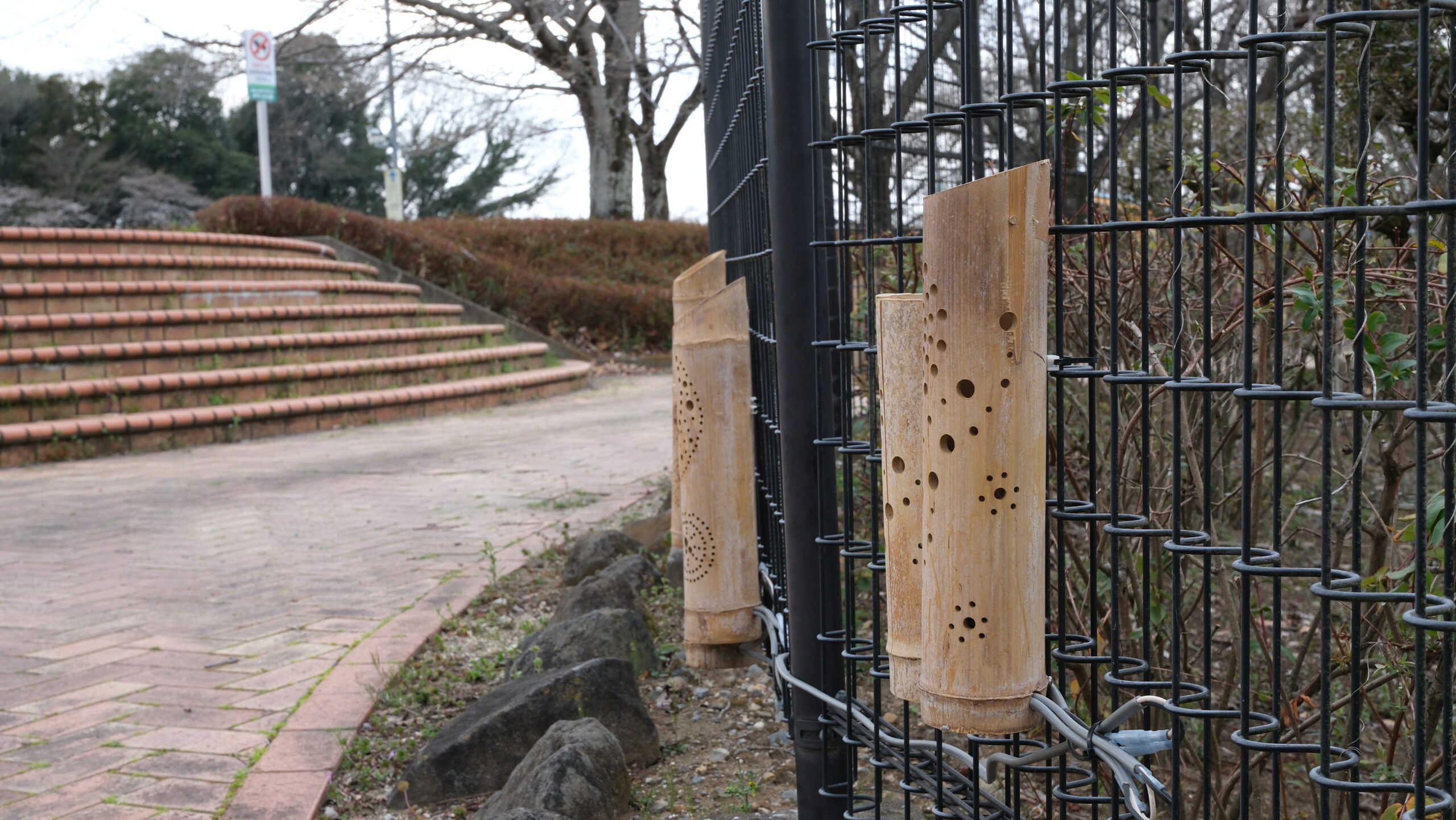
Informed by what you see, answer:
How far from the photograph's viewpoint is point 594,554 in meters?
4.73

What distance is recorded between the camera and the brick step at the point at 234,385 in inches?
343

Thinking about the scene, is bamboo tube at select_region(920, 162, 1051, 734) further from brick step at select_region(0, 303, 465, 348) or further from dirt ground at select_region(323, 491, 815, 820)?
brick step at select_region(0, 303, 465, 348)

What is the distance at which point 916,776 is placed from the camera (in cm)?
210

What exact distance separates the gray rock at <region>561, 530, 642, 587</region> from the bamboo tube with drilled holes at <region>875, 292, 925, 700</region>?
9.63ft

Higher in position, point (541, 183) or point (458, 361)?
point (541, 183)

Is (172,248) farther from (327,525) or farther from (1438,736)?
(1438,736)

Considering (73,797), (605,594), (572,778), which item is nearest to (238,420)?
(605,594)

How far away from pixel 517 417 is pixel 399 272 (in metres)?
4.07

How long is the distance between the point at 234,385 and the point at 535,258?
285 inches

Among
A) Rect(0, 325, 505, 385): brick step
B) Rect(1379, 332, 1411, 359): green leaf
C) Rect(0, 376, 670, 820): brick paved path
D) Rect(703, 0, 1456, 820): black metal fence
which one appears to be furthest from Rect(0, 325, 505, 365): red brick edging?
Rect(1379, 332, 1411, 359): green leaf

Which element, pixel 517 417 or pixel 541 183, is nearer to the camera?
pixel 517 417

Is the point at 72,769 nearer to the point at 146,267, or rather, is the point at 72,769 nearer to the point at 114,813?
the point at 114,813

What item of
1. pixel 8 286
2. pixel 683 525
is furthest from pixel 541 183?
pixel 683 525

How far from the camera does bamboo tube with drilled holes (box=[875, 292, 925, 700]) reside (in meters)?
1.74
